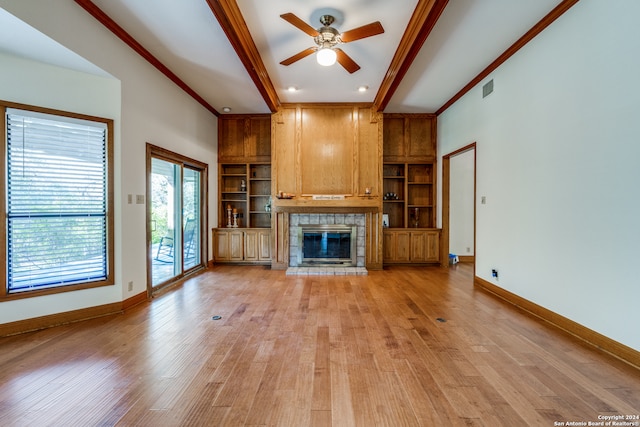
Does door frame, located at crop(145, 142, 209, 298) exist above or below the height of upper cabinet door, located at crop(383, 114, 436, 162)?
below

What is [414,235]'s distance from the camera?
5.80 meters

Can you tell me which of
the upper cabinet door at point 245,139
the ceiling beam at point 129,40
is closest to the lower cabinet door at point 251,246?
the upper cabinet door at point 245,139

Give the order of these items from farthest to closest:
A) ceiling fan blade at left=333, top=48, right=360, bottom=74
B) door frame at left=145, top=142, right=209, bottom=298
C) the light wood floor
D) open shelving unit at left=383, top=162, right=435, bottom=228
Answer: open shelving unit at left=383, top=162, right=435, bottom=228, door frame at left=145, top=142, right=209, bottom=298, ceiling fan blade at left=333, top=48, right=360, bottom=74, the light wood floor

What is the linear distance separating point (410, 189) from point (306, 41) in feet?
12.9

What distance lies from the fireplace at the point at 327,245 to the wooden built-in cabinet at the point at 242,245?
816 mm

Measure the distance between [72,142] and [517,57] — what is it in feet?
17.6

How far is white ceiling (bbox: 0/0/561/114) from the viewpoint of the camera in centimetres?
270

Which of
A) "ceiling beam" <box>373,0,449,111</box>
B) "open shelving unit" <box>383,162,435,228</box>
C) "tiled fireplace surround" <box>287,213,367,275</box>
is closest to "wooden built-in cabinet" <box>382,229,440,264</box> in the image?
"open shelving unit" <box>383,162,435,228</box>

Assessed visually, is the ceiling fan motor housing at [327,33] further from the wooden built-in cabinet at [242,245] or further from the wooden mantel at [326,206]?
the wooden built-in cabinet at [242,245]

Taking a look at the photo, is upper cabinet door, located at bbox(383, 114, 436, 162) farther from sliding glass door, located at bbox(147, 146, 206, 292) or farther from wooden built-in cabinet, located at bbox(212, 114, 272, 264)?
sliding glass door, located at bbox(147, 146, 206, 292)

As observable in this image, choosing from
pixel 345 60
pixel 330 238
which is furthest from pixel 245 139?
pixel 345 60

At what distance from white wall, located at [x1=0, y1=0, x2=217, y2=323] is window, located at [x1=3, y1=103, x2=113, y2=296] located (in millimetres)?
117

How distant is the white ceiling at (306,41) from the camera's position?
270 cm

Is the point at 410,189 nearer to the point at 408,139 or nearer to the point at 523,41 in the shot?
the point at 408,139
